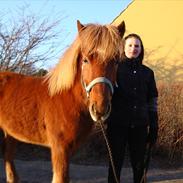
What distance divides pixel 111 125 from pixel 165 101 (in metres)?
5.80

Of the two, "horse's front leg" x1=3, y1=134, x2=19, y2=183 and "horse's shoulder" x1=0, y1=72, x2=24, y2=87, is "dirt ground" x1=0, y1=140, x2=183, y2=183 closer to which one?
"horse's front leg" x1=3, y1=134, x2=19, y2=183

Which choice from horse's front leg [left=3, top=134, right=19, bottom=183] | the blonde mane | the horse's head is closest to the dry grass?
horse's front leg [left=3, top=134, right=19, bottom=183]

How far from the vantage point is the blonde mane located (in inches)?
163

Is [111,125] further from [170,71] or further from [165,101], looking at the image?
[170,71]

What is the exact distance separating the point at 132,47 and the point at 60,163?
57.9 inches

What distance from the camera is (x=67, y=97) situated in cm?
461

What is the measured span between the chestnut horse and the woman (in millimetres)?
394

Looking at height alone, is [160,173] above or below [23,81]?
below

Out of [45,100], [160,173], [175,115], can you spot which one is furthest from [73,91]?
[175,115]

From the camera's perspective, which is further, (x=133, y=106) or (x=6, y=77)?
(x=6, y=77)

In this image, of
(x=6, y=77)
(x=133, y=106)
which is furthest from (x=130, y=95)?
(x=6, y=77)

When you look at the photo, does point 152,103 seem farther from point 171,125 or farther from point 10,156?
point 171,125

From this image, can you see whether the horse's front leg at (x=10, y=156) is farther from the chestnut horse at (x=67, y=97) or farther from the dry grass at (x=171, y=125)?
the dry grass at (x=171, y=125)

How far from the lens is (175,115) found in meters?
10.4
